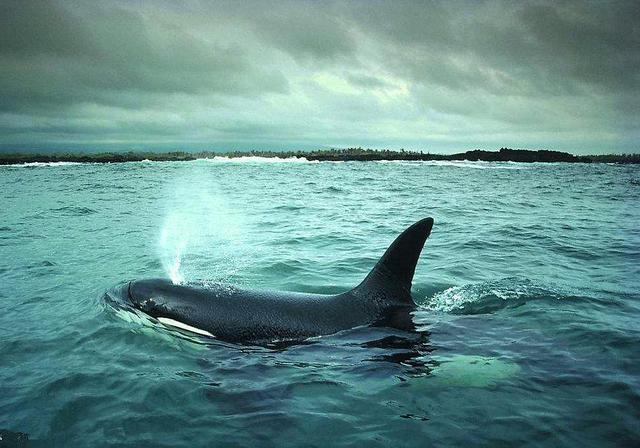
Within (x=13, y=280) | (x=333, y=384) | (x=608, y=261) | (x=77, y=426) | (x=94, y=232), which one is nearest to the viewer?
(x=77, y=426)

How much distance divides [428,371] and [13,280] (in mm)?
9167

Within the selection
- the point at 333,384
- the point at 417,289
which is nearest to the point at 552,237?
the point at 417,289

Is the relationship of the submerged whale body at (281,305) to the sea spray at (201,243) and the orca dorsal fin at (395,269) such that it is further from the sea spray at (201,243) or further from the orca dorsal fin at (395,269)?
the sea spray at (201,243)

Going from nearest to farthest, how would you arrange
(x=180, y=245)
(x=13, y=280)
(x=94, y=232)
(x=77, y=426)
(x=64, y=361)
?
(x=77, y=426), (x=64, y=361), (x=13, y=280), (x=180, y=245), (x=94, y=232)

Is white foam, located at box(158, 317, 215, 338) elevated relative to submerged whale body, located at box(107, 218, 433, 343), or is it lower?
lower

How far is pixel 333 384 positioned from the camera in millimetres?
5559

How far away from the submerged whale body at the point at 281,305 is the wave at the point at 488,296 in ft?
4.71

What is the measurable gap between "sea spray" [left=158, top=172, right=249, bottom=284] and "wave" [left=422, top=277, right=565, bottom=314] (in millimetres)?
4737

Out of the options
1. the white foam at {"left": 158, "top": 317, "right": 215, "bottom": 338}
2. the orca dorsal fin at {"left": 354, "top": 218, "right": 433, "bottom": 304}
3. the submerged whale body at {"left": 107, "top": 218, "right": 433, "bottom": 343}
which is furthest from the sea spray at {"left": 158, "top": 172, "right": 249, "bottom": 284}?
the orca dorsal fin at {"left": 354, "top": 218, "right": 433, "bottom": 304}

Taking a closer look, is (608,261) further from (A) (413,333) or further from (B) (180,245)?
(B) (180,245)

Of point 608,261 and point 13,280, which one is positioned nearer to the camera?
point 13,280

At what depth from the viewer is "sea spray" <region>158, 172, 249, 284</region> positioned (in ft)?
37.1

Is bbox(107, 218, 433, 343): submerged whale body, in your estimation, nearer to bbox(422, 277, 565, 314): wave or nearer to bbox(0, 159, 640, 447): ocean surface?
bbox(0, 159, 640, 447): ocean surface

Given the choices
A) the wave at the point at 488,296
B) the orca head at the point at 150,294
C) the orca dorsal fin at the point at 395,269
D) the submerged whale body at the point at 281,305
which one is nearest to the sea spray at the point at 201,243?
the orca head at the point at 150,294
